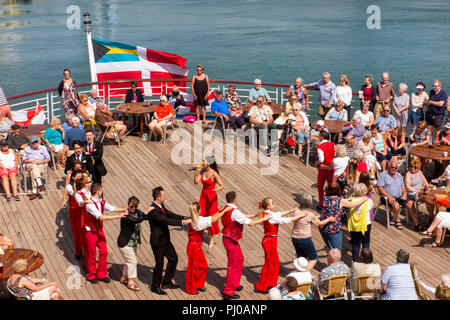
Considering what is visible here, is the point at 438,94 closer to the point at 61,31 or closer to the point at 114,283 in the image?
the point at 114,283

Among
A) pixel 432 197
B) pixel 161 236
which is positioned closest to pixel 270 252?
pixel 161 236

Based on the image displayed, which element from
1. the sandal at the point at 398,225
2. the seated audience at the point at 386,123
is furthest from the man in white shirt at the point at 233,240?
the seated audience at the point at 386,123

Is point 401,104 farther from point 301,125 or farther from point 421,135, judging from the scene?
point 301,125

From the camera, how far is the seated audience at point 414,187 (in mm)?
9711

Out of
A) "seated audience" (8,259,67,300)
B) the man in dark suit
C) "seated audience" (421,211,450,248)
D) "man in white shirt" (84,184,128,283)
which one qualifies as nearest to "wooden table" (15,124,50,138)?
the man in dark suit

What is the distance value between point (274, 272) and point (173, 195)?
3.70 meters

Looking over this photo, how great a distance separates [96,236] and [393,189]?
4945 millimetres

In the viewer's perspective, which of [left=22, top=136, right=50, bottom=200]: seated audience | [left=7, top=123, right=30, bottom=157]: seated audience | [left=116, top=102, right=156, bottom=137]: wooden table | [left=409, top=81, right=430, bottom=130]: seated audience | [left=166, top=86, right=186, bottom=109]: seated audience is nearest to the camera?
[left=22, top=136, right=50, bottom=200]: seated audience

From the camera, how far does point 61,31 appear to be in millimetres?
46969

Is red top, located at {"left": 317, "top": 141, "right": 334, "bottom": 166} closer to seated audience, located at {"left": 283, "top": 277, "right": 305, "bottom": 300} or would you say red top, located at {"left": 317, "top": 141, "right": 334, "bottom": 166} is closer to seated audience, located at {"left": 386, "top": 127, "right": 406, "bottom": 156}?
Answer: seated audience, located at {"left": 386, "top": 127, "right": 406, "bottom": 156}

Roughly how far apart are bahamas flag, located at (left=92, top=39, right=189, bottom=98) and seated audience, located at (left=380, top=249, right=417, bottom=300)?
10453 mm

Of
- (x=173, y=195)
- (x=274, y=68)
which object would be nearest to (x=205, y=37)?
(x=274, y=68)

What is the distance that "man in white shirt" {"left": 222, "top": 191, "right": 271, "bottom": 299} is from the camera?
725 centimetres

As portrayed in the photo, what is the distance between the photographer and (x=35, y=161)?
10750 mm
